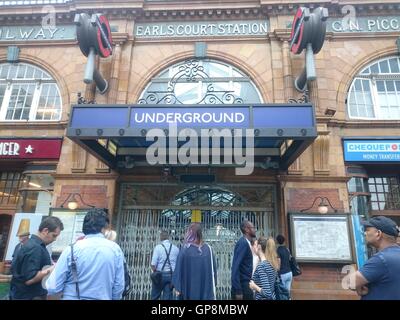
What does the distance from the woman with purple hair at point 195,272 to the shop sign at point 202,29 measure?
288 inches

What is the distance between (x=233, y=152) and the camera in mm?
7652

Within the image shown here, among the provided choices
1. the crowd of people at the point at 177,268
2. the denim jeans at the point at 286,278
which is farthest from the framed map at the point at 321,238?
the crowd of people at the point at 177,268

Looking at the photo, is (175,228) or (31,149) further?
(31,149)

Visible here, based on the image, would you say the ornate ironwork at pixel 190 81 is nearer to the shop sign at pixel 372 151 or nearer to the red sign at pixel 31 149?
the red sign at pixel 31 149

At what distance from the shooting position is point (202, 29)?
400 inches

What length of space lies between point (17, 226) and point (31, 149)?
213 centimetres

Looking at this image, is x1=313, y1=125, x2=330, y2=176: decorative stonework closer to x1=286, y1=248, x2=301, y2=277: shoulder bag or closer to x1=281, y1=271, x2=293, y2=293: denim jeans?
x1=286, y1=248, x2=301, y2=277: shoulder bag

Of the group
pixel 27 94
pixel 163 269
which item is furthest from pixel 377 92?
pixel 27 94

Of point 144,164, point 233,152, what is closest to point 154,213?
point 144,164

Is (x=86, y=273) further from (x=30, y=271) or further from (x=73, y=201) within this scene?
(x=73, y=201)

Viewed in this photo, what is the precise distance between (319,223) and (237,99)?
4.10m

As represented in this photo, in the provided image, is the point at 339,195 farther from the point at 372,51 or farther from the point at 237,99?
the point at 372,51

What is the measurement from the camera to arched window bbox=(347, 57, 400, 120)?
9.24m

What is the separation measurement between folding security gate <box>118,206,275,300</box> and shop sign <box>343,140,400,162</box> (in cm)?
263
